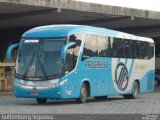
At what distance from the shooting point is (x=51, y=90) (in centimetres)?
2184

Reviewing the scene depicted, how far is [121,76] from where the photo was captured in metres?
26.9

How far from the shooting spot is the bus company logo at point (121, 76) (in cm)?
2647

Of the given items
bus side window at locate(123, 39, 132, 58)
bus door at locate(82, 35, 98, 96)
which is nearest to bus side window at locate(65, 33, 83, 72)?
bus door at locate(82, 35, 98, 96)

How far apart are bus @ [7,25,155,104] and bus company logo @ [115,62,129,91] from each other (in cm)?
25

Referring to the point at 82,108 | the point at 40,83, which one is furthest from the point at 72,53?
the point at 82,108

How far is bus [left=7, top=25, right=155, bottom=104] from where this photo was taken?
21906 mm

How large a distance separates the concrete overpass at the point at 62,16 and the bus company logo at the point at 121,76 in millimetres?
8698

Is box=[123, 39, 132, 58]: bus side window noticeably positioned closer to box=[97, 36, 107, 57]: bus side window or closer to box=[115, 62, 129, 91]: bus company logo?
box=[115, 62, 129, 91]: bus company logo

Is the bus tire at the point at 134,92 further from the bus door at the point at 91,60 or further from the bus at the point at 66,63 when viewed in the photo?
the bus door at the point at 91,60

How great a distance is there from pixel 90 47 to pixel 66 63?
1.97 m

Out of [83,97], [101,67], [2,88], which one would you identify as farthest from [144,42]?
[2,88]

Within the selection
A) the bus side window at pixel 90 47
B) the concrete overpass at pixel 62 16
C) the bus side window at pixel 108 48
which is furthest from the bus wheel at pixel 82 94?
the concrete overpass at pixel 62 16

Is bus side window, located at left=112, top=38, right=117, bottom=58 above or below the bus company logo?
above

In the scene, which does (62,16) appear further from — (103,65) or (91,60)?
(91,60)
